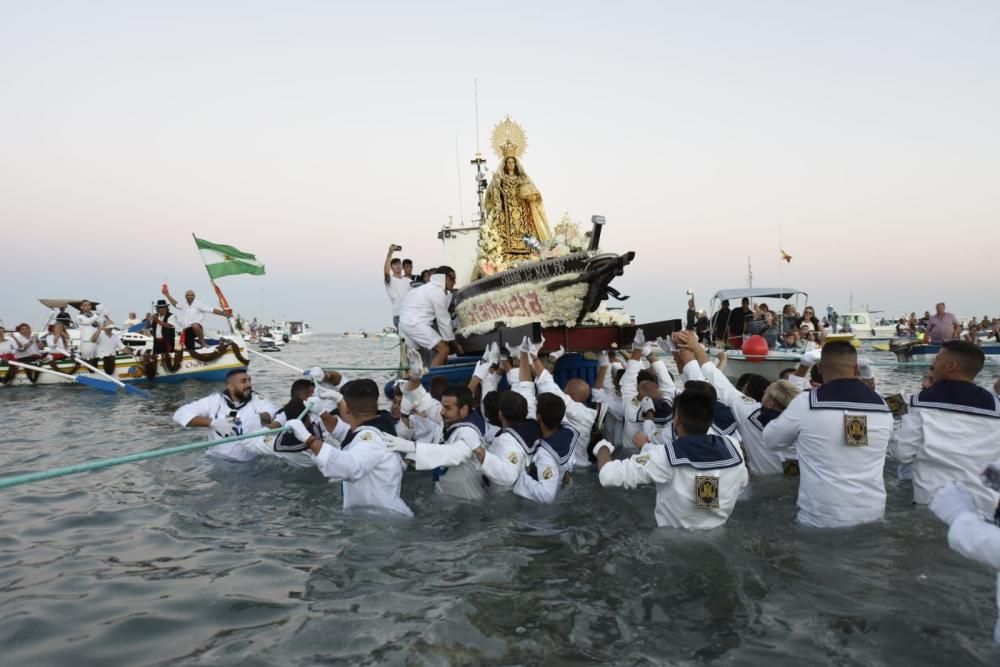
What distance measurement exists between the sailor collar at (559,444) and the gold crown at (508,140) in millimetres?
8161

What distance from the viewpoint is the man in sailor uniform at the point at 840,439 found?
173 inches

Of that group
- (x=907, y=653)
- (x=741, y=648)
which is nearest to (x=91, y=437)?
(x=741, y=648)

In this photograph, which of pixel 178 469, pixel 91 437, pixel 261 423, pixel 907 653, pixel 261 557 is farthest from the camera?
pixel 91 437

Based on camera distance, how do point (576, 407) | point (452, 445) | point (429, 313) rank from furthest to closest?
point (429, 313), point (576, 407), point (452, 445)

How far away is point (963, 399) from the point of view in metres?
4.41

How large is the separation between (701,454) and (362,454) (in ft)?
8.03

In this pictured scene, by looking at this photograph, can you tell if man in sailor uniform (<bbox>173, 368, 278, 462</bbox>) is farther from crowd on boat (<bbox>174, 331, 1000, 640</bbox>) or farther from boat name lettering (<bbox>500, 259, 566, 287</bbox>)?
boat name lettering (<bbox>500, 259, 566, 287</bbox>)

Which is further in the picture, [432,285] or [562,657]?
[432,285]

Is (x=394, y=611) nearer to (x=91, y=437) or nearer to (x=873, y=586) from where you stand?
(x=873, y=586)

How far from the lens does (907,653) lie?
3.23 metres

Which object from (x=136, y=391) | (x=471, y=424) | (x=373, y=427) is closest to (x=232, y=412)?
(x=373, y=427)

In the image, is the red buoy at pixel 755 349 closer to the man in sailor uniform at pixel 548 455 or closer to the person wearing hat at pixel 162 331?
the man in sailor uniform at pixel 548 455

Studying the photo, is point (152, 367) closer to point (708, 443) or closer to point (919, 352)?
point (708, 443)

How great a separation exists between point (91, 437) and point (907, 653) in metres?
11.3
